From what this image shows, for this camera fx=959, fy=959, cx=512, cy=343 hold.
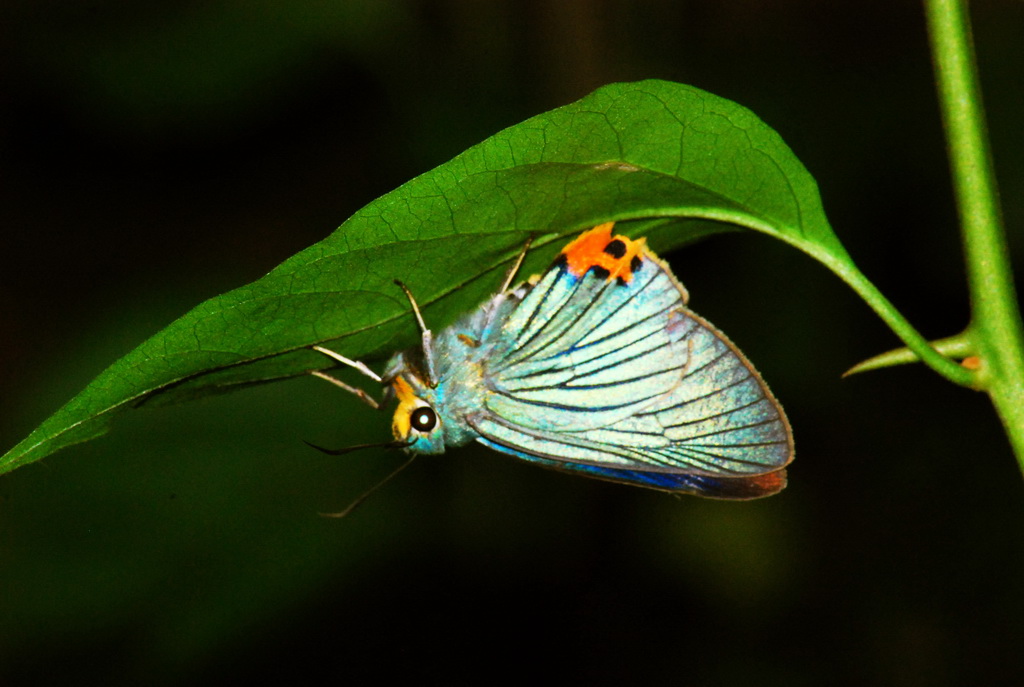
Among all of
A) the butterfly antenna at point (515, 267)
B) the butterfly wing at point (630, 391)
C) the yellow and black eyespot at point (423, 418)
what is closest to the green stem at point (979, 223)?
the butterfly wing at point (630, 391)

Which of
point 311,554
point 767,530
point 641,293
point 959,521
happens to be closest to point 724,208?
point 641,293

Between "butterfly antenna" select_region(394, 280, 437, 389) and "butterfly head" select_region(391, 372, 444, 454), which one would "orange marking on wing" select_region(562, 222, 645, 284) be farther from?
"butterfly head" select_region(391, 372, 444, 454)

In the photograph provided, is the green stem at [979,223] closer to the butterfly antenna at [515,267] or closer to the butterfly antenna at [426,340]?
the butterfly antenna at [515,267]

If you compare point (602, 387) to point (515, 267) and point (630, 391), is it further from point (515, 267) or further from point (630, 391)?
point (515, 267)

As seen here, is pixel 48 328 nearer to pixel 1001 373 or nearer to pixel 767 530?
pixel 767 530

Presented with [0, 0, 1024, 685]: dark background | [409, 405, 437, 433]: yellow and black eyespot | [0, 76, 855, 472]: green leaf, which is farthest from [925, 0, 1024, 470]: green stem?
[0, 0, 1024, 685]: dark background

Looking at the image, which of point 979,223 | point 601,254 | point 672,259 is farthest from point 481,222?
point 672,259

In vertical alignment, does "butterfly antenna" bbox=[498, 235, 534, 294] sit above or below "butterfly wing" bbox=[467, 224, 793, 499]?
above
